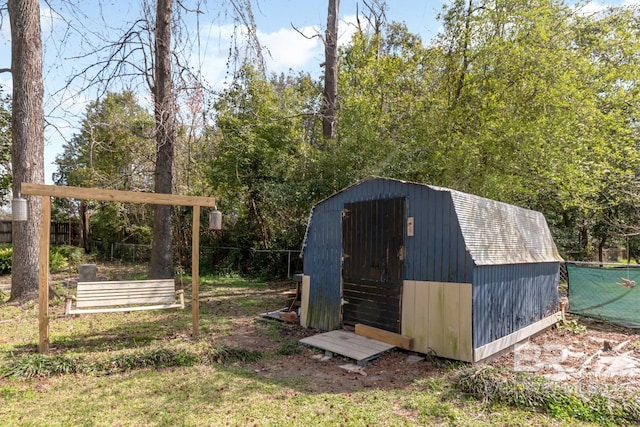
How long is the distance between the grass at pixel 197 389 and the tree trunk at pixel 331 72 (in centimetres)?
700

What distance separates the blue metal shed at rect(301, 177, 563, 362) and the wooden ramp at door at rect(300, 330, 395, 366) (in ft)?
1.03

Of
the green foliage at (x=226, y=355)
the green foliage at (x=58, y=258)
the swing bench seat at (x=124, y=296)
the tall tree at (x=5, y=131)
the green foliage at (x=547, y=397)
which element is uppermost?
the tall tree at (x=5, y=131)

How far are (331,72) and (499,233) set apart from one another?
731 centimetres

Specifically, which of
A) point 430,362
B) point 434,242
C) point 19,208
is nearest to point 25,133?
point 19,208

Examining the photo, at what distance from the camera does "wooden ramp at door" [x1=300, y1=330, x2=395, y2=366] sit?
4660 millimetres

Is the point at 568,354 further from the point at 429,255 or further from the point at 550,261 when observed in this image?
the point at 429,255

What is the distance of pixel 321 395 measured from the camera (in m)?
3.66

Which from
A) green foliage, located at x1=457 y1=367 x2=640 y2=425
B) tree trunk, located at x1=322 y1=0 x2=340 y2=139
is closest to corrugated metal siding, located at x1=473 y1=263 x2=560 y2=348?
green foliage, located at x1=457 y1=367 x2=640 y2=425

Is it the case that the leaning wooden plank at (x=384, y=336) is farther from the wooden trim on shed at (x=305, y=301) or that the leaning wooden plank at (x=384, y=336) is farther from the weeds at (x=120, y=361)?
the weeds at (x=120, y=361)

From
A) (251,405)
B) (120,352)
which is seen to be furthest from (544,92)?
(120,352)

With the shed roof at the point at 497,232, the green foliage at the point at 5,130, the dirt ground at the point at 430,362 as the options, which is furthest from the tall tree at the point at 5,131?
the shed roof at the point at 497,232

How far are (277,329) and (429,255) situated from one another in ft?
9.31

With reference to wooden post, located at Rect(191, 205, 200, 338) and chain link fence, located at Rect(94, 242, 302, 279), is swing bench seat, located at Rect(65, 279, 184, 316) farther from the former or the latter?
chain link fence, located at Rect(94, 242, 302, 279)

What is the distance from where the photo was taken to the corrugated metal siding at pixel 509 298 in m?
4.54
